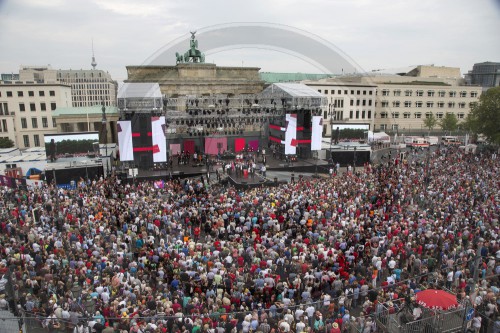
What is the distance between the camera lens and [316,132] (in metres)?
35.6

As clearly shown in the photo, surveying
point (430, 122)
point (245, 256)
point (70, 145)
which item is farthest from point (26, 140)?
point (430, 122)

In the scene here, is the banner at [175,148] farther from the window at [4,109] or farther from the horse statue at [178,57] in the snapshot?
the window at [4,109]

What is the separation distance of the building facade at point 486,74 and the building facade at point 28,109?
95287 mm

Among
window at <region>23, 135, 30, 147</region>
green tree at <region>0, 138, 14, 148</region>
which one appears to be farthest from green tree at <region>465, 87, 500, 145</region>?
window at <region>23, 135, 30, 147</region>

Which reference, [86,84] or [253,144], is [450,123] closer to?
[253,144]

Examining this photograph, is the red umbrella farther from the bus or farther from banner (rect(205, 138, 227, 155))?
the bus

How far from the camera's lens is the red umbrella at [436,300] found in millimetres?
8500

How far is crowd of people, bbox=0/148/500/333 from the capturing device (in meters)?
9.41

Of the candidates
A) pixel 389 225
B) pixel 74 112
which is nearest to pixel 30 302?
pixel 389 225

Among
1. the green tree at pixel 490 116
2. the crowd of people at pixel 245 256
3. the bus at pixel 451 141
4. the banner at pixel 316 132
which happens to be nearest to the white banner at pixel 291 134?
the banner at pixel 316 132

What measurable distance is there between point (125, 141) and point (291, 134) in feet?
51.9

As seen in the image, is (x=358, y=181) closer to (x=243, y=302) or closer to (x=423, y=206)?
(x=423, y=206)

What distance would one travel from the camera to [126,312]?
9.29 metres

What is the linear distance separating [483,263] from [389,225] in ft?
13.7
